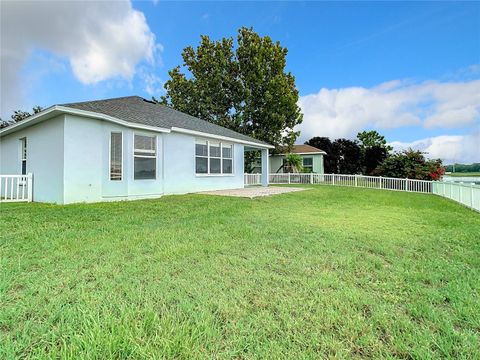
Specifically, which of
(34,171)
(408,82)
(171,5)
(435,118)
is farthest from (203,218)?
(435,118)

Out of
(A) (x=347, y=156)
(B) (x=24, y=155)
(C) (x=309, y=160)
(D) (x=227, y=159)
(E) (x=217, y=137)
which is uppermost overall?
(A) (x=347, y=156)

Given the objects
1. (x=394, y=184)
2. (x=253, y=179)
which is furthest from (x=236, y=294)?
(x=394, y=184)

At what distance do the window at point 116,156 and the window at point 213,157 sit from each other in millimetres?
4066

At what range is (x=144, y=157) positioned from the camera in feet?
33.5

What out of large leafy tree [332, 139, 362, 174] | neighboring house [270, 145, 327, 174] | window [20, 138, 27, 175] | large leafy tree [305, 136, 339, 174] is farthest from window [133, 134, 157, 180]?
large leafy tree [332, 139, 362, 174]

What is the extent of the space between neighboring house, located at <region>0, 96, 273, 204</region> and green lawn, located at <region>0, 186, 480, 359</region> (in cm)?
440

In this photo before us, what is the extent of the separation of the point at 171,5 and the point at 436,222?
46.9ft

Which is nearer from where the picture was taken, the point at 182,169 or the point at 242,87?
the point at 182,169

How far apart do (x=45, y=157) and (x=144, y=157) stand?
11.5ft

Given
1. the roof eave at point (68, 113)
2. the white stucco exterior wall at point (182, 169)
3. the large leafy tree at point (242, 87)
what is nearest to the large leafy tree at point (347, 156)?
the large leafy tree at point (242, 87)

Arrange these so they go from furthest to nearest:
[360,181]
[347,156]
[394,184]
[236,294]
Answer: [347,156], [360,181], [394,184], [236,294]

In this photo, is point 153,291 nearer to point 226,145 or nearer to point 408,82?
point 226,145

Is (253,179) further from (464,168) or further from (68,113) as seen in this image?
(464,168)

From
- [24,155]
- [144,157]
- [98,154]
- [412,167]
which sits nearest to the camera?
[98,154]
